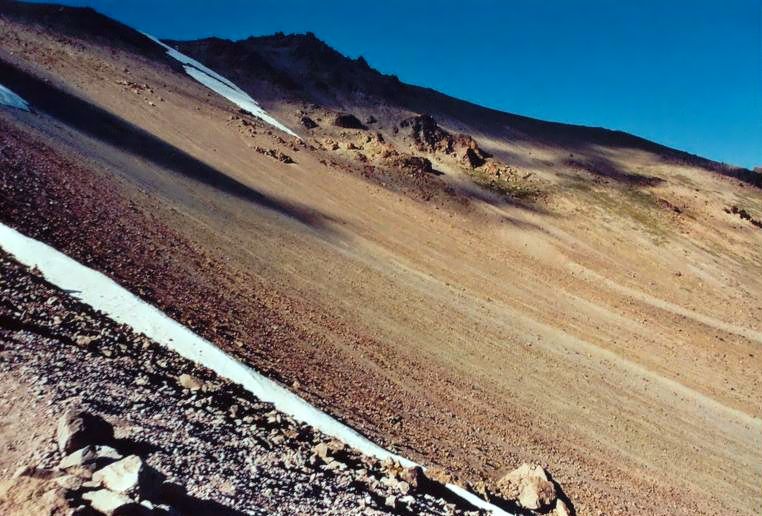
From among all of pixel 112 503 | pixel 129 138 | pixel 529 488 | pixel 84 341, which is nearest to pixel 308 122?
pixel 129 138

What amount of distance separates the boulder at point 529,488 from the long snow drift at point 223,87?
39203 millimetres

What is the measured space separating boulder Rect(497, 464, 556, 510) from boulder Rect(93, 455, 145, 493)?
24.3 ft

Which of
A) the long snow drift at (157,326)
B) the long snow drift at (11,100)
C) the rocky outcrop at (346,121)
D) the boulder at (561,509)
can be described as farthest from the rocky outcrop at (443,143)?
the boulder at (561,509)

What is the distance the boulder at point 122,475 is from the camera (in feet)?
15.3

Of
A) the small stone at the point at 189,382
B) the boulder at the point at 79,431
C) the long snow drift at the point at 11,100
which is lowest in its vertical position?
the small stone at the point at 189,382

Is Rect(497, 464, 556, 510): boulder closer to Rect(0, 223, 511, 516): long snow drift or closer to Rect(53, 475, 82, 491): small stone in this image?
Rect(0, 223, 511, 516): long snow drift

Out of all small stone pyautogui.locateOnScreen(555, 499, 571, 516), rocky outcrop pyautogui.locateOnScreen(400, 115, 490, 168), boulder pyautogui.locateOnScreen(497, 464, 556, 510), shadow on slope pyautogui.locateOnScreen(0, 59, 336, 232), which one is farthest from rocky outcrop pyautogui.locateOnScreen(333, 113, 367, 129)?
small stone pyautogui.locateOnScreen(555, 499, 571, 516)

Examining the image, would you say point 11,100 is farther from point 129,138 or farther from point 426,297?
point 426,297

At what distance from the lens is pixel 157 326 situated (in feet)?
38.3

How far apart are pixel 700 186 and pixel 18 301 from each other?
190 ft

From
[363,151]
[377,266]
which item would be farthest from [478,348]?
[363,151]

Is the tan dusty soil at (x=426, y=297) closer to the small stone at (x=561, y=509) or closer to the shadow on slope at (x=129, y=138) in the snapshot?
the shadow on slope at (x=129, y=138)

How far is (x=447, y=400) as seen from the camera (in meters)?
14.9

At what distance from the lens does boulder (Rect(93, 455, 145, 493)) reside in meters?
4.66
